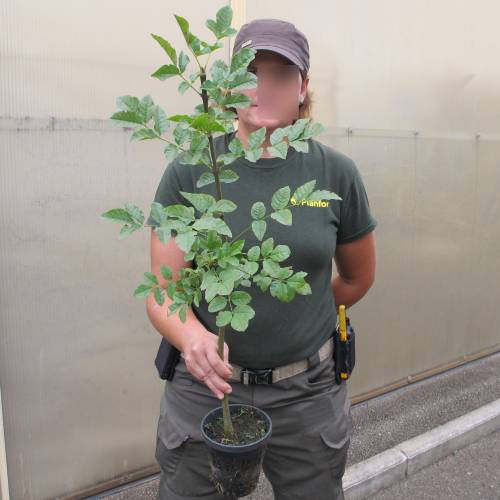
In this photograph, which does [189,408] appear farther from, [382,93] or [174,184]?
[382,93]

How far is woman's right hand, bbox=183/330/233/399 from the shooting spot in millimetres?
1221

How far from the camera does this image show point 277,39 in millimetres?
1354

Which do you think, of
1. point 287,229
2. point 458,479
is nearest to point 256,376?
point 287,229

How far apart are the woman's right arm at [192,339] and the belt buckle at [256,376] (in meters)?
0.17

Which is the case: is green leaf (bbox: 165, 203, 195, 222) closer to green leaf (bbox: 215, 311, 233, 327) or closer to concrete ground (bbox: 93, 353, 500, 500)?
green leaf (bbox: 215, 311, 233, 327)

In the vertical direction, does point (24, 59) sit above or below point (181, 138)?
above

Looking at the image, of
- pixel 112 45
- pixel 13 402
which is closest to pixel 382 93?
pixel 112 45

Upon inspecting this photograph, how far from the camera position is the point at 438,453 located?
10.1 feet

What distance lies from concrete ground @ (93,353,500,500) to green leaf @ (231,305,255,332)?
6.37 ft

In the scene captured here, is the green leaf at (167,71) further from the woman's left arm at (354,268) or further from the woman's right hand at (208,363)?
the woman's left arm at (354,268)

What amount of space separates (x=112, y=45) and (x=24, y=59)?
0.37m

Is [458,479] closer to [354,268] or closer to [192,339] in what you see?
[354,268]

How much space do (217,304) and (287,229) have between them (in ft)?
1.39

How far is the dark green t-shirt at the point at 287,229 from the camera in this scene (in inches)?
55.6
